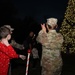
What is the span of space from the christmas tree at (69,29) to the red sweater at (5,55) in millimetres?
19923

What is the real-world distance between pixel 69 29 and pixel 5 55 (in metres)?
20.7

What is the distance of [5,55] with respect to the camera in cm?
904

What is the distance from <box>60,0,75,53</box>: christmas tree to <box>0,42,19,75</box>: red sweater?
19.9 m

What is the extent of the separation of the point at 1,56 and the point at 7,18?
37372 mm

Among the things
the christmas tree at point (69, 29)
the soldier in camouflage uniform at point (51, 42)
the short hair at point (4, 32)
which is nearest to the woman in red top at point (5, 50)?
the short hair at point (4, 32)

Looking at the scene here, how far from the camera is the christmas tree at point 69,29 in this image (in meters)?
28.9

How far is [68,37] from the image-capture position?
29188mm

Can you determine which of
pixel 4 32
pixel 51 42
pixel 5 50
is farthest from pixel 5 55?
pixel 51 42

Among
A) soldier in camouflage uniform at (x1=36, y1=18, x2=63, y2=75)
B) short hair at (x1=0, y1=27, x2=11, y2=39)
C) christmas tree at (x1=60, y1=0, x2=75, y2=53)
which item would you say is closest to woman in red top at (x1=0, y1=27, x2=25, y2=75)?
short hair at (x1=0, y1=27, x2=11, y2=39)

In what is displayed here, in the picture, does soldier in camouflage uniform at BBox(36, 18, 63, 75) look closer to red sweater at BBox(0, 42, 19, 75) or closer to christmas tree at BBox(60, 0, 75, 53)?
red sweater at BBox(0, 42, 19, 75)

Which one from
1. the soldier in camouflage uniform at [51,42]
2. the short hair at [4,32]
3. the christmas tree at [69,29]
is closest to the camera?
the short hair at [4,32]

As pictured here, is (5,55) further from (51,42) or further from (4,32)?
(51,42)

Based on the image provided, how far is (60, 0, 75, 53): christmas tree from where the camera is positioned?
28.9 m

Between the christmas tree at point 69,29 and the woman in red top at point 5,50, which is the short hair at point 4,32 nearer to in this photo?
the woman in red top at point 5,50
